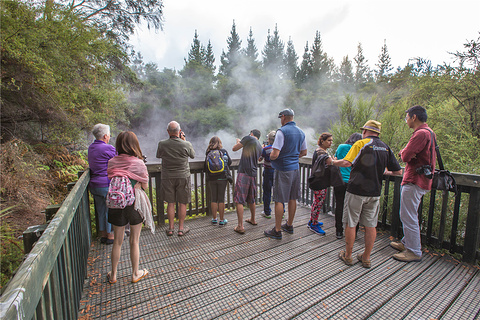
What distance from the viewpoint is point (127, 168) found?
92.7 inches

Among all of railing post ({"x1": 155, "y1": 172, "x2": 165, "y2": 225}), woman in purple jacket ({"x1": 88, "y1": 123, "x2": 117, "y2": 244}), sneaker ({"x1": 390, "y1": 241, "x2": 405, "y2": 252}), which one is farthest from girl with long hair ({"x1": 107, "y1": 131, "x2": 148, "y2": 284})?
sneaker ({"x1": 390, "y1": 241, "x2": 405, "y2": 252})

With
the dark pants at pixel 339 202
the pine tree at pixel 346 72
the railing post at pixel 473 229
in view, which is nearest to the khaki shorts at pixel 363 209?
the dark pants at pixel 339 202

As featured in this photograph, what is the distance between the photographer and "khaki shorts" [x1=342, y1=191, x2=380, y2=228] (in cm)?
271

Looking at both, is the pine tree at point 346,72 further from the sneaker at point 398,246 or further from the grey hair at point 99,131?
the grey hair at point 99,131

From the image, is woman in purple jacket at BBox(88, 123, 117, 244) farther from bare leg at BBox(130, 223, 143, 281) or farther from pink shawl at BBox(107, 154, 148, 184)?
bare leg at BBox(130, 223, 143, 281)

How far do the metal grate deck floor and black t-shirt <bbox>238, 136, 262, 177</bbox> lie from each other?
105 centimetres

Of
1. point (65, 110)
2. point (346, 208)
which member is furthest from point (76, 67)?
point (346, 208)

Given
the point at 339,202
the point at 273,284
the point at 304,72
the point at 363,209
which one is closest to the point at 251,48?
the point at 304,72

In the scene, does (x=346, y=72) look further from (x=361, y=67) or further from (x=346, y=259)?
(x=346, y=259)

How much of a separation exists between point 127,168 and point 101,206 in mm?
1263

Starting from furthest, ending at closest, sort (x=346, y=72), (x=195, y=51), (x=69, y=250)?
1. (x=346, y=72)
2. (x=195, y=51)
3. (x=69, y=250)

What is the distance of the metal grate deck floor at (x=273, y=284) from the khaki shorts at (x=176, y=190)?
0.61m

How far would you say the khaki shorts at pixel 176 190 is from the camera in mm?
3438

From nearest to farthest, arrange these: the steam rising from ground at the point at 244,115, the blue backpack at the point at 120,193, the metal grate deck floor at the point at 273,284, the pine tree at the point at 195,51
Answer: the metal grate deck floor at the point at 273,284 → the blue backpack at the point at 120,193 → the steam rising from ground at the point at 244,115 → the pine tree at the point at 195,51
